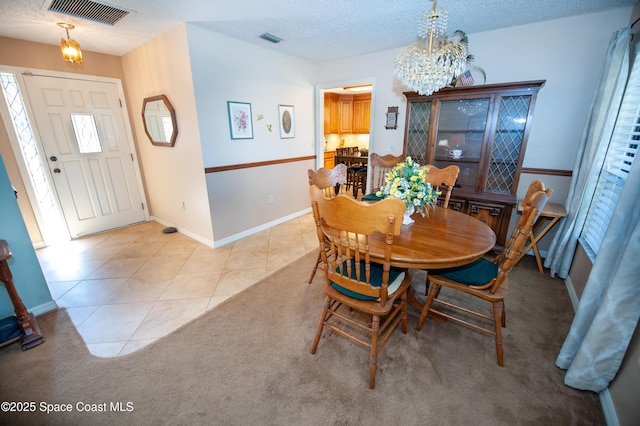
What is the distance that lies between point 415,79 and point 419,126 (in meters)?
1.34

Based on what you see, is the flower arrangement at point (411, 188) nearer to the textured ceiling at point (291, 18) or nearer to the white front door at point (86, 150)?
the textured ceiling at point (291, 18)

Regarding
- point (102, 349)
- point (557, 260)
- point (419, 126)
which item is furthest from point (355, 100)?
point (102, 349)

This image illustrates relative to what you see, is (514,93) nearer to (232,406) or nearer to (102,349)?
(232,406)

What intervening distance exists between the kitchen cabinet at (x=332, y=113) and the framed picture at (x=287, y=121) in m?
2.73

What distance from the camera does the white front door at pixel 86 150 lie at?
330 centimetres

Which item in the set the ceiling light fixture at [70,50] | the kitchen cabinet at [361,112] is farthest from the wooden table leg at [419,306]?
the kitchen cabinet at [361,112]

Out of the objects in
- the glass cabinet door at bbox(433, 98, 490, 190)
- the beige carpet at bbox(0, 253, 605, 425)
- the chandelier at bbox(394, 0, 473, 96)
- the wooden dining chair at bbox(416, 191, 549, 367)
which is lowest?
the beige carpet at bbox(0, 253, 605, 425)

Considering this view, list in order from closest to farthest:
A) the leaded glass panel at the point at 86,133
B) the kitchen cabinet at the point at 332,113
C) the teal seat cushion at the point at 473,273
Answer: the teal seat cushion at the point at 473,273
the leaded glass panel at the point at 86,133
the kitchen cabinet at the point at 332,113

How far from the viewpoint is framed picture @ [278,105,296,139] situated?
12.7ft

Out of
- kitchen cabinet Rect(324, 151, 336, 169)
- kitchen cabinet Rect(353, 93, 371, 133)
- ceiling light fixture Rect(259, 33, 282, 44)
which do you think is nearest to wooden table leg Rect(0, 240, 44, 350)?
ceiling light fixture Rect(259, 33, 282, 44)

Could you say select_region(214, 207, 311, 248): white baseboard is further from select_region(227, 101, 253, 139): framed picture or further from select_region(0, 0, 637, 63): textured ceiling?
select_region(0, 0, 637, 63): textured ceiling

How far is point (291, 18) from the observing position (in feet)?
8.29

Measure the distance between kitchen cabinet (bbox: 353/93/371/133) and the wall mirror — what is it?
4.84m

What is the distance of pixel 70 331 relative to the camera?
6.45ft
